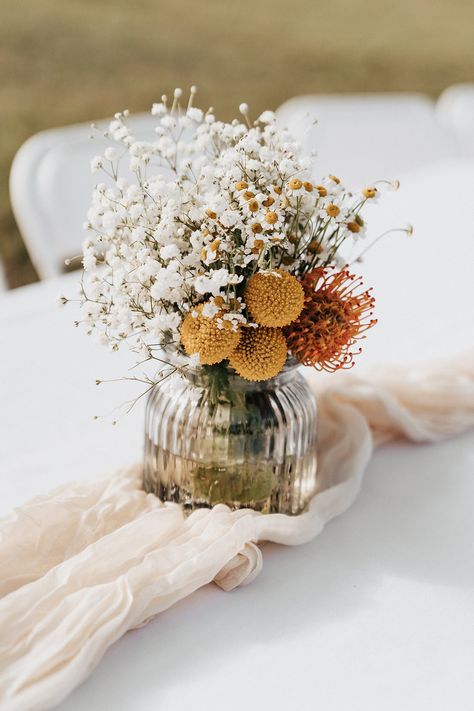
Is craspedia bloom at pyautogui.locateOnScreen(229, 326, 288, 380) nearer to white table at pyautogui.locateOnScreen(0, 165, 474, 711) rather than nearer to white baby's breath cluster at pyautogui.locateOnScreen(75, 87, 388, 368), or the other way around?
white baby's breath cluster at pyautogui.locateOnScreen(75, 87, 388, 368)

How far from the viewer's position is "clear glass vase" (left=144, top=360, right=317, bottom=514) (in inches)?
37.4

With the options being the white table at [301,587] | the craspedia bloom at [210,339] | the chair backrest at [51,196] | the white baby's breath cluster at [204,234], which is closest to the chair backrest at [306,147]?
the chair backrest at [51,196]

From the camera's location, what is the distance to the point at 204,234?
0.86 meters

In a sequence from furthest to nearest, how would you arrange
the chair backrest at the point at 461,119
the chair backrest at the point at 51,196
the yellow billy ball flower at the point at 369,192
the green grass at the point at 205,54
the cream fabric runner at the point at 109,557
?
1. the green grass at the point at 205,54
2. the chair backrest at the point at 461,119
3. the chair backrest at the point at 51,196
4. the yellow billy ball flower at the point at 369,192
5. the cream fabric runner at the point at 109,557

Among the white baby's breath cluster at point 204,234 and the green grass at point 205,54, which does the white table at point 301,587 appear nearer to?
the white baby's breath cluster at point 204,234

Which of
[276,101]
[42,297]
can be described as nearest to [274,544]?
[42,297]

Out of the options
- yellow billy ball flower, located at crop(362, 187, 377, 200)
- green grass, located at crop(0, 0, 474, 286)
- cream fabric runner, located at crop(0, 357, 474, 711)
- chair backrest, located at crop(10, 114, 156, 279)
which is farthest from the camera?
green grass, located at crop(0, 0, 474, 286)

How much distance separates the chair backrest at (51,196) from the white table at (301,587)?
0.39 m

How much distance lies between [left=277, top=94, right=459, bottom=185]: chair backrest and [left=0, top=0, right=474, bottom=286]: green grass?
286 centimetres

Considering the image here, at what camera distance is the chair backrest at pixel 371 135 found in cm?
255

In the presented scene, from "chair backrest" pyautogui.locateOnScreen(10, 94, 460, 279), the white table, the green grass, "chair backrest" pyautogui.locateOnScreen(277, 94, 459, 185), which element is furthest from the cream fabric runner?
the green grass

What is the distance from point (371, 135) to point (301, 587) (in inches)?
78.2

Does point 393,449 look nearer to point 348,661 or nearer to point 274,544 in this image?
Answer: point 274,544

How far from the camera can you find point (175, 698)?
0.76m
